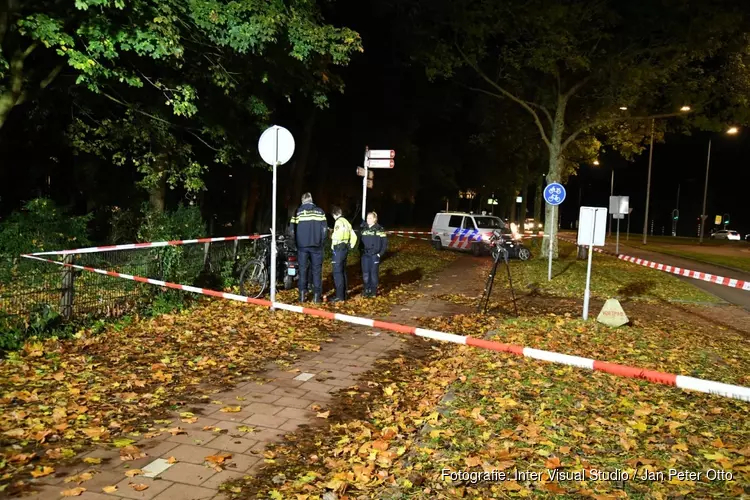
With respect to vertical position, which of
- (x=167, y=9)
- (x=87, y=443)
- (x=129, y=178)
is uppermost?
(x=167, y=9)

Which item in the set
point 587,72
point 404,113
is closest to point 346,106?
point 404,113

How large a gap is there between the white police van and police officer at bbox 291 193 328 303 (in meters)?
14.2

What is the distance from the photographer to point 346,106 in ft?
94.9

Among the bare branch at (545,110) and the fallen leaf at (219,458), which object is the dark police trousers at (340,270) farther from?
the bare branch at (545,110)

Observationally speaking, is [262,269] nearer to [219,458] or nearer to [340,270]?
[340,270]

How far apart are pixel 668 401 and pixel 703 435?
92 centimetres

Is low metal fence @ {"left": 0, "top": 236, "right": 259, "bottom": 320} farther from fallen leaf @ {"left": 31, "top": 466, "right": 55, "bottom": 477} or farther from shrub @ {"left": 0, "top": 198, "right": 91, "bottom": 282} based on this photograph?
fallen leaf @ {"left": 31, "top": 466, "right": 55, "bottom": 477}

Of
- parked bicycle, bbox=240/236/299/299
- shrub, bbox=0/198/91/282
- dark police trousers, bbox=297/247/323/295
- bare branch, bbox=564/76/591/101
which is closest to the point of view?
shrub, bbox=0/198/91/282

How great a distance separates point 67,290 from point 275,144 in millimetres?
3928

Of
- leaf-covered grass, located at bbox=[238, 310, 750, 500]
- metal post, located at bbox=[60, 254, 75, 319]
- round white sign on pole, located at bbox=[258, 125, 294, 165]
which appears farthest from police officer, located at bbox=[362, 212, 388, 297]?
metal post, located at bbox=[60, 254, 75, 319]

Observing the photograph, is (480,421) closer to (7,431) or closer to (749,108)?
(7,431)

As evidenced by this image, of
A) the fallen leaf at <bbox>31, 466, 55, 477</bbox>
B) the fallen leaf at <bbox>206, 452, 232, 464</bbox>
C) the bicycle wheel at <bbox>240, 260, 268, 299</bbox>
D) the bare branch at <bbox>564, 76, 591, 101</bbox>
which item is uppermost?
the bare branch at <bbox>564, 76, 591, 101</bbox>

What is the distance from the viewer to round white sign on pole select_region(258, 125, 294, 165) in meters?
9.81

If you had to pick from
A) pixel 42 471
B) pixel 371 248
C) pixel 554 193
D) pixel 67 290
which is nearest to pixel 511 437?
pixel 42 471
